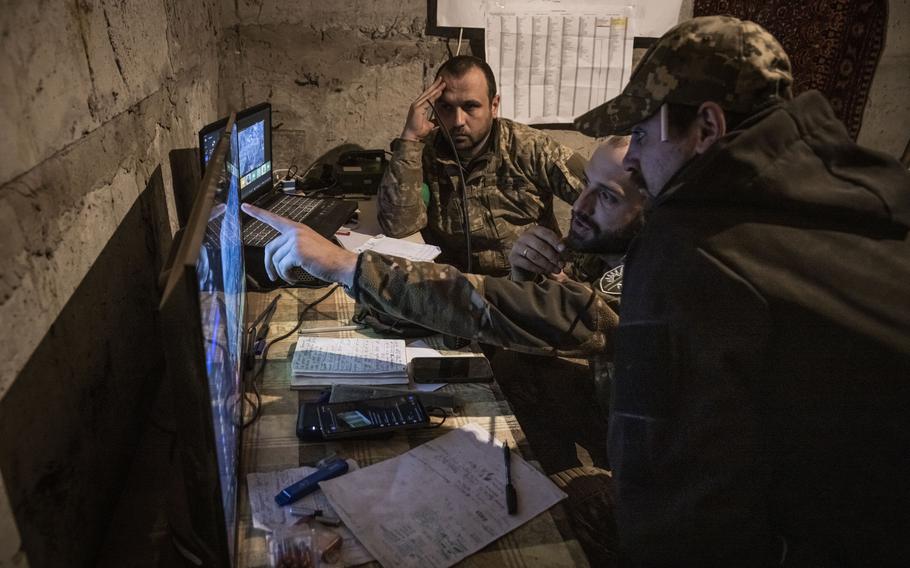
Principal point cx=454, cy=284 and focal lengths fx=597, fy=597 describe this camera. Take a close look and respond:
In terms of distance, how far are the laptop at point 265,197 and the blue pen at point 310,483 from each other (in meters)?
0.88

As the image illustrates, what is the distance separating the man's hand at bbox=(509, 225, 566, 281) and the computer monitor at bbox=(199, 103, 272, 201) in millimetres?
831

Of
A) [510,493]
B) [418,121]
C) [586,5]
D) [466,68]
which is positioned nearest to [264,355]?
[510,493]

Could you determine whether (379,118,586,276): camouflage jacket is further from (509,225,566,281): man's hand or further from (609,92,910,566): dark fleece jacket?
(609,92,910,566): dark fleece jacket

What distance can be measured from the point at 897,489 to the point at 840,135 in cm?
50

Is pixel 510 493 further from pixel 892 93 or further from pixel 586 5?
pixel 892 93

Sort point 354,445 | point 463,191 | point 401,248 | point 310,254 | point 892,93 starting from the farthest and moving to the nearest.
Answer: point 892,93 → point 463,191 → point 401,248 → point 310,254 → point 354,445

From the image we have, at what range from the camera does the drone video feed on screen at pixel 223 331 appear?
0.63m

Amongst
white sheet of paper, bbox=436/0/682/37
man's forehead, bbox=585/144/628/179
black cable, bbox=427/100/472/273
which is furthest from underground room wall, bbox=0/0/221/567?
white sheet of paper, bbox=436/0/682/37

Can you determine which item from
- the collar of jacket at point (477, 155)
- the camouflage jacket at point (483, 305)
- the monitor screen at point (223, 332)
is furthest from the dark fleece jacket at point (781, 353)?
the collar of jacket at point (477, 155)

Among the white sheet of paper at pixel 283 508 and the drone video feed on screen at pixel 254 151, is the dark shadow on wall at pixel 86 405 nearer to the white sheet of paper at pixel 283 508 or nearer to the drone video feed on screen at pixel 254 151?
the white sheet of paper at pixel 283 508

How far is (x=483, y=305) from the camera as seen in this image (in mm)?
1209

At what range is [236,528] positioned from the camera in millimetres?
858

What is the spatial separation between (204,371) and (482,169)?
1970mm

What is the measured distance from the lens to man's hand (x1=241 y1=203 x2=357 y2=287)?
1.19 meters
